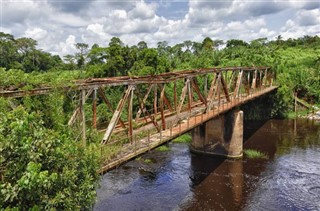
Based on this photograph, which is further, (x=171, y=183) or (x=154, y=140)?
(x=171, y=183)

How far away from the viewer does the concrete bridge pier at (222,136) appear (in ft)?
92.3

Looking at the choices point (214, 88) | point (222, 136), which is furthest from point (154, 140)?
point (222, 136)

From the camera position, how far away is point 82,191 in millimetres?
9109

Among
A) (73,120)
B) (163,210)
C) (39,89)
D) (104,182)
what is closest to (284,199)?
(163,210)

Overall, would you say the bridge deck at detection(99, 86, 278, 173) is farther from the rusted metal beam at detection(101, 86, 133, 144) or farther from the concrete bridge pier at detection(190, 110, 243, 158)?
the concrete bridge pier at detection(190, 110, 243, 158)

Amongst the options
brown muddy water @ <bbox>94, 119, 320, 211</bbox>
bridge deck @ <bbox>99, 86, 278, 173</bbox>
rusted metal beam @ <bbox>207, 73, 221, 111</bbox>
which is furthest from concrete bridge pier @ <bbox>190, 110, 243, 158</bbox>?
bridge deck @ <bbox>99, 86, 278, 173</bbox>

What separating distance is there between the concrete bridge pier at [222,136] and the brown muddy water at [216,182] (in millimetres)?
852

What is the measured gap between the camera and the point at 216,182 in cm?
2303

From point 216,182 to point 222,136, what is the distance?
20.7 feet

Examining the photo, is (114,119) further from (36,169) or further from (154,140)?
(36,169)

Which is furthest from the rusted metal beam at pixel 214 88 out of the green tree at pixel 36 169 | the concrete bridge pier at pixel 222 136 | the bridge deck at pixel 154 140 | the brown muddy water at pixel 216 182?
the green tree at pixel 36 169

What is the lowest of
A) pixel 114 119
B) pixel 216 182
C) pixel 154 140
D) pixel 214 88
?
pixel 216 182

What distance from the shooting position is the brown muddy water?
19.6 m

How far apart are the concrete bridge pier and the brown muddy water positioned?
85 cm
